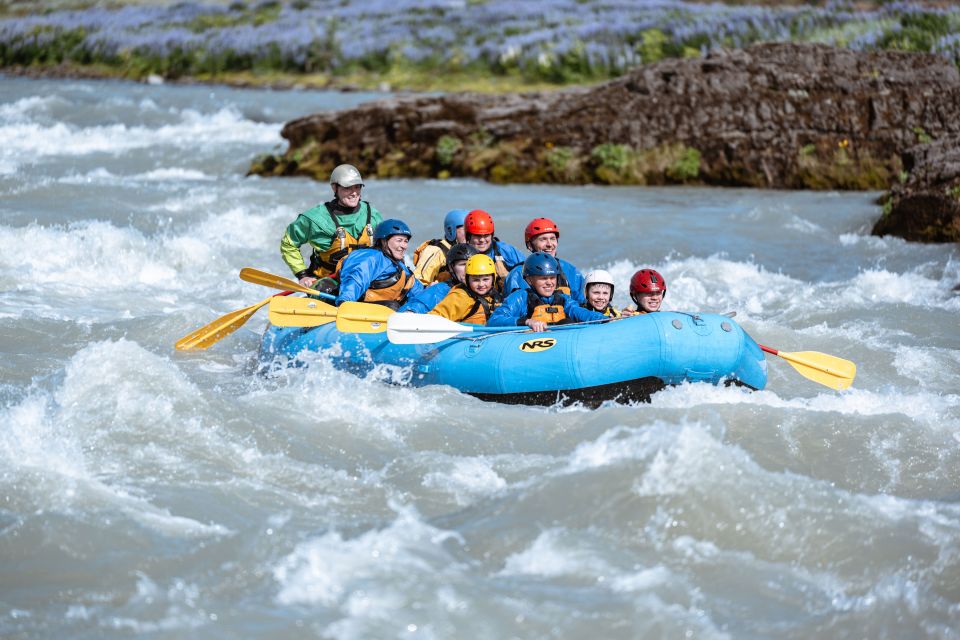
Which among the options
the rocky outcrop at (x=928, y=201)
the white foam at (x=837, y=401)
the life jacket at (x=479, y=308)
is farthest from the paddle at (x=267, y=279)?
the rocky outcrop at (x=928, y=201)

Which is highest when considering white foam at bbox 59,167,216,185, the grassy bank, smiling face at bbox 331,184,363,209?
the grassy bank

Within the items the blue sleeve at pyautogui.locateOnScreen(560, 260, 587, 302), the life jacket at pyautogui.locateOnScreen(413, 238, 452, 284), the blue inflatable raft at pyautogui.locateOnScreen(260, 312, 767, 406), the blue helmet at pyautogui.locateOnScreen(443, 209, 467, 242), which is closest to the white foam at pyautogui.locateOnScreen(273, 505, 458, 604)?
the blue inflatable raft at pyautogui.locateOnScreen(260, 312, 767, 406)

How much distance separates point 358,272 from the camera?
693 centimetres

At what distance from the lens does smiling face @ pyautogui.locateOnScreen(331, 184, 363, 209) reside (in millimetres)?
7625

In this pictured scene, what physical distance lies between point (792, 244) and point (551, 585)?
7.71 meters

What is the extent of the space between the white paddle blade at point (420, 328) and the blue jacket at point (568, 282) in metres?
0.60

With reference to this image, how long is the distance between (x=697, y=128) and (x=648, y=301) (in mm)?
8455

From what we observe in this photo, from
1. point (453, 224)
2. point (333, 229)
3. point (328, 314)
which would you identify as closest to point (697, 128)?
point (453, 224)

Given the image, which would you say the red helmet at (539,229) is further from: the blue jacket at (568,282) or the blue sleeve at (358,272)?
the blue sleeve at (358,272)

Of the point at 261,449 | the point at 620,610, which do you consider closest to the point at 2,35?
the point at 261,449

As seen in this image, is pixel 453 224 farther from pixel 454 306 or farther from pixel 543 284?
pixel 543 284

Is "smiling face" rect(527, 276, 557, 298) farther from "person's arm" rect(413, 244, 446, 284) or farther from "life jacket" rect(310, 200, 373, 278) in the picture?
"life jacket" rect(310, 200, 373, 278)

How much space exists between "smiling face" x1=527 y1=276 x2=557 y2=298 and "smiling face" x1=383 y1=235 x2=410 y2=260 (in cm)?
102

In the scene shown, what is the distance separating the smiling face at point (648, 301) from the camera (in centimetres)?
630
